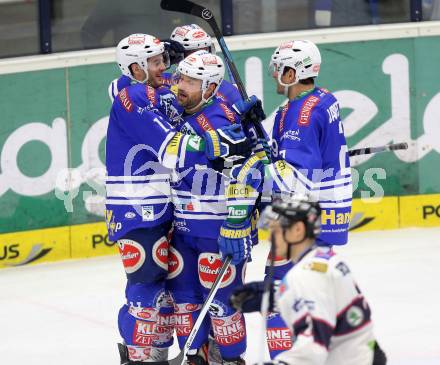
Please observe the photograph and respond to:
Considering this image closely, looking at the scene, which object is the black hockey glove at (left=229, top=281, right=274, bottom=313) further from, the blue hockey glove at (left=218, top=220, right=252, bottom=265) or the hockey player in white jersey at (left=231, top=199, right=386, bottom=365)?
the blue hockey glove at (left=218, top=220, right=252, bottom=265)

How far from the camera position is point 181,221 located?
591cm

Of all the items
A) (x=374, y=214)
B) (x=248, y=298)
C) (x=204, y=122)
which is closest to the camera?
(x=248, y=298)

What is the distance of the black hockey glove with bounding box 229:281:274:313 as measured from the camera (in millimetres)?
4379

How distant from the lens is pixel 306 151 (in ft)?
18.2

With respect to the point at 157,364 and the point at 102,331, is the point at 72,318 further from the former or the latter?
the point at 157,364

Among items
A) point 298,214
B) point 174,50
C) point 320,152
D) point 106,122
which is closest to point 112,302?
point 106,122

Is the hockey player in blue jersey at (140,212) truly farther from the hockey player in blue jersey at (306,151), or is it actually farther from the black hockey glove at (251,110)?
the hockey player in blue jersey at (306,151)

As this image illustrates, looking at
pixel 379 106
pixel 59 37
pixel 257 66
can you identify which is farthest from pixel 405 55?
pixel 59 37

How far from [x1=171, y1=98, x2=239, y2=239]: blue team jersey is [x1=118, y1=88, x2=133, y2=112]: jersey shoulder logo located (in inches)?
10.0

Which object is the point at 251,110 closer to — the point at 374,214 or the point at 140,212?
the point at 140,212

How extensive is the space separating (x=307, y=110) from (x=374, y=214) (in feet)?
11.6

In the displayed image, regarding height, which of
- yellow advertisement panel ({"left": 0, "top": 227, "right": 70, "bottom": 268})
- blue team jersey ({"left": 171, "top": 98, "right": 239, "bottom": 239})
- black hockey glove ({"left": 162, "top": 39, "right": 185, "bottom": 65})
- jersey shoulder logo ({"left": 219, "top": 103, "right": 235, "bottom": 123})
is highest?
black hockey glove ({"left": 162, "top": 39, "right": 185, "bottom": 65})

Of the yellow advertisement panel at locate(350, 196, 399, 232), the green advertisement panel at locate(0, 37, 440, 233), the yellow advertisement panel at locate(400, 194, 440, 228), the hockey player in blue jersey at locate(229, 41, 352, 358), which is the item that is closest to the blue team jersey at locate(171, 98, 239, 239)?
the hockey player in blue jersey at locate(229, 41, 352, 358)

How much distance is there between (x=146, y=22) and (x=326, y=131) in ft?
10.9
